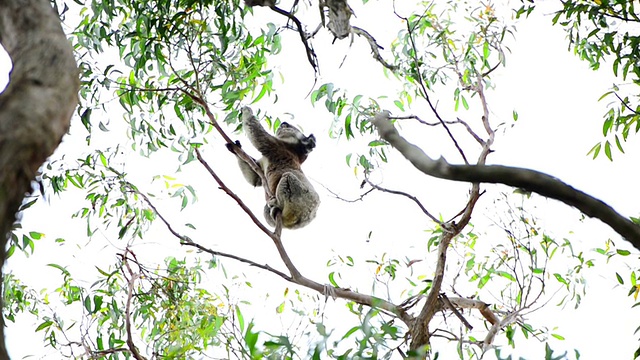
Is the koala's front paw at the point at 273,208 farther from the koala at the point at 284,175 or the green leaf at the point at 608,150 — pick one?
the green leaf at the point at 608,150

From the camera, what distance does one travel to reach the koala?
5.64 meters

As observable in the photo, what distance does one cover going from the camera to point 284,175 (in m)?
5.75

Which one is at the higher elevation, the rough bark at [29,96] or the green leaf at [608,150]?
the green leaf at [608,150]

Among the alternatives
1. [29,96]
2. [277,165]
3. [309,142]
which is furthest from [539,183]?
[309,142]

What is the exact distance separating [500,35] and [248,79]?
1589 mm

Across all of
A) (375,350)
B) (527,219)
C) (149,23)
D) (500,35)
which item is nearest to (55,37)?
(375,350)

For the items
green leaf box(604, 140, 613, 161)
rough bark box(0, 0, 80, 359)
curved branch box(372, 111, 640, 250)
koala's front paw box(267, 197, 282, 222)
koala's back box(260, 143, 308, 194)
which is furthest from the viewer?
koala's back box(260, 143, 308, 194)

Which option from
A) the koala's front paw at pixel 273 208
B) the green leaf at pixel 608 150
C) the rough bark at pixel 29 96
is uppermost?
the koala's front paw at pixel 273 208

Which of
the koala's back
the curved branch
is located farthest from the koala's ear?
the curved branch

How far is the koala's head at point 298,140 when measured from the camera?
252 inches

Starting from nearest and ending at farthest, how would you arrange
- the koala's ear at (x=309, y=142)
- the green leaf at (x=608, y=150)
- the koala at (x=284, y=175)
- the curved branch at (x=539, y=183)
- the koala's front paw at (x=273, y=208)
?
the curved branch at (x=539, y=183) < the green leaf at (x=608, y=150) < the koala's front paw at (x=273, y=208) < the koala at (x=284, y=175) < the koala's ear at (x=309, y=142)

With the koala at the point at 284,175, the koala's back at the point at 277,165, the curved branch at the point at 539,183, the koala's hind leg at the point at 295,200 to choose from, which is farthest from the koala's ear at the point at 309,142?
the curved branch at the point at 539,183

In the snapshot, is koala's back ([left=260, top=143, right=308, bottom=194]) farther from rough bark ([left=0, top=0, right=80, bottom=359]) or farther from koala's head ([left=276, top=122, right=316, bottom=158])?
rough bark ([left=0, top=0, right=80, bottom=359])

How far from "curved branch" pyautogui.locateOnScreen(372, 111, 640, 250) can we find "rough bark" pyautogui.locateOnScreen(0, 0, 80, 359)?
0.64 metres
